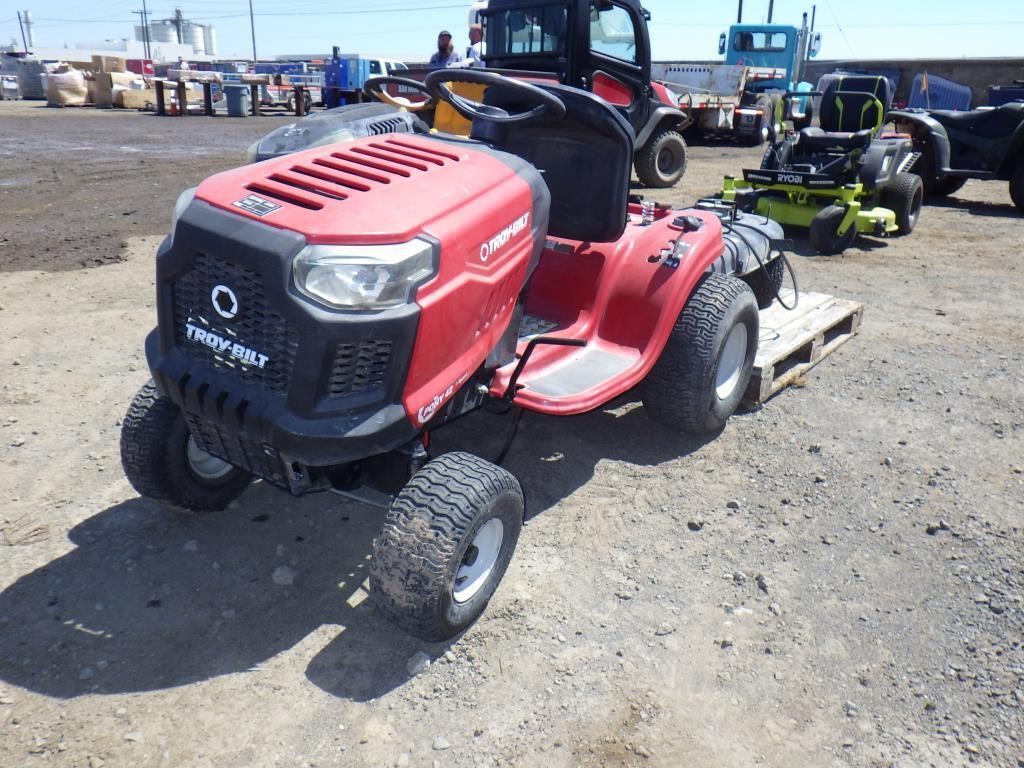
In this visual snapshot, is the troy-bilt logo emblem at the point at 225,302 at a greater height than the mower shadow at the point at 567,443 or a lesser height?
greater

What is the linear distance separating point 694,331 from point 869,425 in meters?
1.26

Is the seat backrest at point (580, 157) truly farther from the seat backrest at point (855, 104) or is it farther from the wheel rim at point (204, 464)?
the seat backrest at point (855, 104)

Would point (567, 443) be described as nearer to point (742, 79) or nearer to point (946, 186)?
point (946, 186)

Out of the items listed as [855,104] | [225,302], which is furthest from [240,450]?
[855,104]

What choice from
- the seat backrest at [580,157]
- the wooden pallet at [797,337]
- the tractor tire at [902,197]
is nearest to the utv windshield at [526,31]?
the wooden pallet at [797,337]

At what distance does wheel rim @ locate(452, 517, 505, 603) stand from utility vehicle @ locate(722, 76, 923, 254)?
552cm

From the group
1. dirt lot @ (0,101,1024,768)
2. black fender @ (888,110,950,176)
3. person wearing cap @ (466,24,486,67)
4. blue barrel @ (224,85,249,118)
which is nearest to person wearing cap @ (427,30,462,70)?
person wearing cap @ (466,24,486,67)

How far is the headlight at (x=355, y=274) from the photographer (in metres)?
2.22

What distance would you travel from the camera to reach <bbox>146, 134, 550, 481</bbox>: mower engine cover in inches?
88.0

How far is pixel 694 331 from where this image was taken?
353 cm

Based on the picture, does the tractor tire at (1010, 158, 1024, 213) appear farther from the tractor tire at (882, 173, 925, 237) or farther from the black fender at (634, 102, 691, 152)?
the black fender at (634, 102, 691, 152)

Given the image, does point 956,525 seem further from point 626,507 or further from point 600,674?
point 600,674

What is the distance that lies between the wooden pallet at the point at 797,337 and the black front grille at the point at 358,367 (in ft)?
7.93

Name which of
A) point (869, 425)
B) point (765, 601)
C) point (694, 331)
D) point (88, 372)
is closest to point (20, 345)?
point (88, 372)
